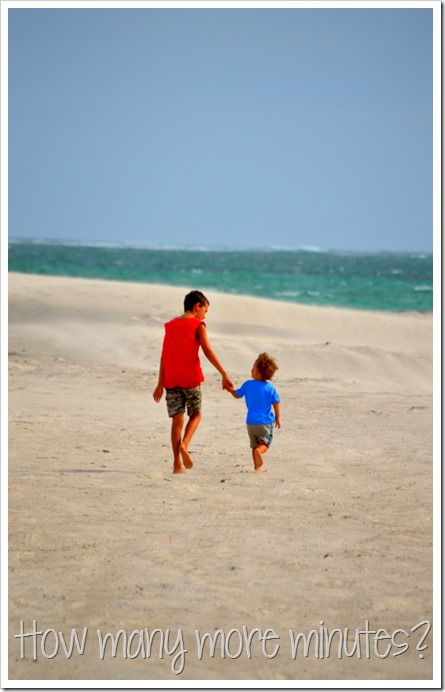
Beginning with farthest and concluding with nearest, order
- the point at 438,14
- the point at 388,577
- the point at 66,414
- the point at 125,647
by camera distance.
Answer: the point at 66,414, the point at 438,14, the point at 388,577, the point at 125,647

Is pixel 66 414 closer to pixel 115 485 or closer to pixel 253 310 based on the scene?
pixel 115 485

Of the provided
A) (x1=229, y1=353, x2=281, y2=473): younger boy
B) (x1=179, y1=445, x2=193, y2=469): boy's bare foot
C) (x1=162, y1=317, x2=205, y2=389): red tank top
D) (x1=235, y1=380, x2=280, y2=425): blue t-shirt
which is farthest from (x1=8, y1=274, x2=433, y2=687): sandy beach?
(x1=162, y1=317, x2=205, y2=389): red tank top

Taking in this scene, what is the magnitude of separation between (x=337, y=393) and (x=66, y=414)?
3.56 m

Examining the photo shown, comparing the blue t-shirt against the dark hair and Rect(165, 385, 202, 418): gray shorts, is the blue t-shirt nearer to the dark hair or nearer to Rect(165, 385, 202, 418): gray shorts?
Rect(165, 385, 202, 418): gray shorts

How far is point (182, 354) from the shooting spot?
657 cm

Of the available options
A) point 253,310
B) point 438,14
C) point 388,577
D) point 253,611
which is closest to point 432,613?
point 388,577

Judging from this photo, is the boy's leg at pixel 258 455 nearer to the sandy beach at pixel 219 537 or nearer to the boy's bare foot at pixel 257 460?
the boy's bare foot at pixel 257 460

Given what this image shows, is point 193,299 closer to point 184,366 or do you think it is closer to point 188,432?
point 184,366

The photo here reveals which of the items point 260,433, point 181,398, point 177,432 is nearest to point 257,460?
point 260,433

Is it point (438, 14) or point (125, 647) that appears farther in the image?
point (438, 14)

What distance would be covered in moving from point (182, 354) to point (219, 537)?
1.74m

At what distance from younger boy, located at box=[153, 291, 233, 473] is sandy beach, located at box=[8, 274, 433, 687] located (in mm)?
437

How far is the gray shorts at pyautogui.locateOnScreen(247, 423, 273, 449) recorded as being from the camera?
6.84m

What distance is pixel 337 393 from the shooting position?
1116 centimetres
